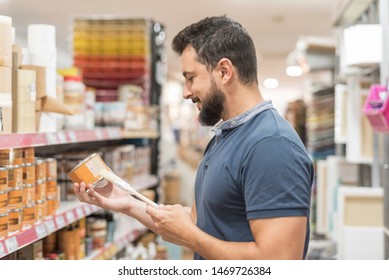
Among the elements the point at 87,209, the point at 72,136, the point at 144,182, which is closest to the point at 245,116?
the point at 72,136

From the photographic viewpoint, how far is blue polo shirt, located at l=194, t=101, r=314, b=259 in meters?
1.67

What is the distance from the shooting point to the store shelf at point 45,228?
6.55 ft

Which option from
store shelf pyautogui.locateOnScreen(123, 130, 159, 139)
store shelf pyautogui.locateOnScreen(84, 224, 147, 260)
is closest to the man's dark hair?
store shelf pyautogui.locateOnScreen(84, 224, 147, 260)

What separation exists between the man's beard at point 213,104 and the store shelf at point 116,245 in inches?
63.2

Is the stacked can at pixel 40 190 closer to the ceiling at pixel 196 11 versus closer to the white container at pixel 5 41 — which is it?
the white container at pixel 5 41

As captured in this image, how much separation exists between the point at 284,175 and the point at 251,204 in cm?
12

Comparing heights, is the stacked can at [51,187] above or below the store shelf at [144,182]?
above

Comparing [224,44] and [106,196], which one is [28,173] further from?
[224,44]

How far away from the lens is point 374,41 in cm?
331

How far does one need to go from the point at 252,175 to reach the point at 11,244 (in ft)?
2.85

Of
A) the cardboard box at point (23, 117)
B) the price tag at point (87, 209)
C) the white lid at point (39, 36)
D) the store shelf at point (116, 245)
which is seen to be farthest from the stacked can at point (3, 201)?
the store shelf at point (116, 245)

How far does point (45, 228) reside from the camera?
238cm

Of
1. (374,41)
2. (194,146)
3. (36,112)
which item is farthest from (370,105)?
(194,146)
